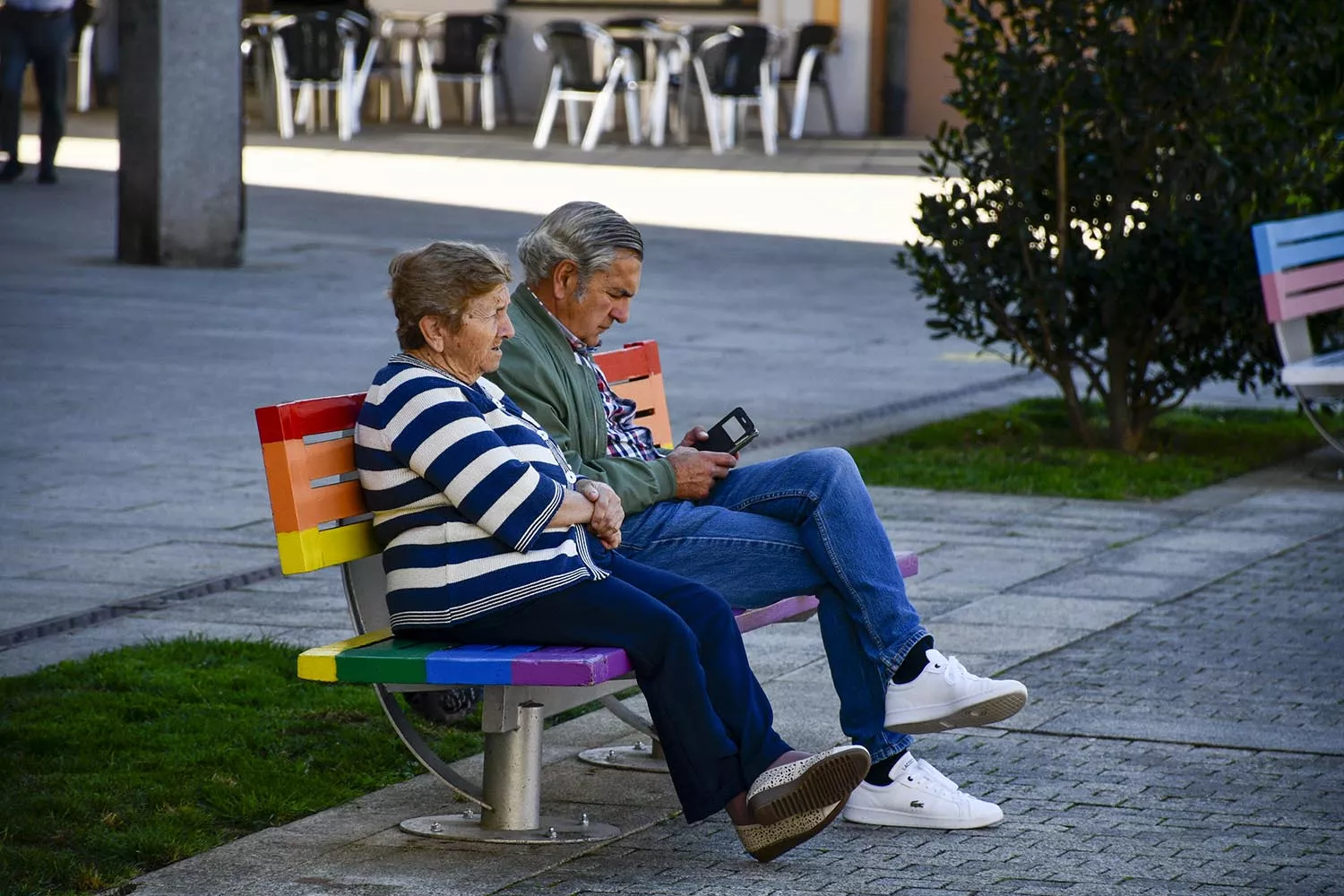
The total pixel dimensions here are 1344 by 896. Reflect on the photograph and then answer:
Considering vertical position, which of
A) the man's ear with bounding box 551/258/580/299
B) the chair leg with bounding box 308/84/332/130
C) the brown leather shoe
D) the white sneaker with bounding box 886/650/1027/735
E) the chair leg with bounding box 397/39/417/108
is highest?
the chair leg with bounding box 397/39/417/108

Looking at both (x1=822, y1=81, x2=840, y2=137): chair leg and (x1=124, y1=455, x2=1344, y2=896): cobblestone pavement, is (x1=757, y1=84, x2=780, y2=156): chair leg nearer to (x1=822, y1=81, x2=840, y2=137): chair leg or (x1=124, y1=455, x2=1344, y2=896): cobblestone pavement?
(x1=822, y1=81, x2=840, y2=137): chair leg

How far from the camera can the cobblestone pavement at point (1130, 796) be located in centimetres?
395

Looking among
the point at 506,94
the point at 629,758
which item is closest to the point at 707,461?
the point at 629,758

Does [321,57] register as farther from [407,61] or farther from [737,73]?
[737,73]

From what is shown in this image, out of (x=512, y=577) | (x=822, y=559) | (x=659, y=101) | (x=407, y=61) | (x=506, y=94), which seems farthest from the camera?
(x=506, y=94)

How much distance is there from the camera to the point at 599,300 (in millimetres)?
4488

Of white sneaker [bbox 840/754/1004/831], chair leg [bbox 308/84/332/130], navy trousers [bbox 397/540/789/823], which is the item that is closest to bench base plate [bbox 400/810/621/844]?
navy trousers [bbox 397/540/789/823]

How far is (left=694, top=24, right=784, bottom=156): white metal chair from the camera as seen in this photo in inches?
986

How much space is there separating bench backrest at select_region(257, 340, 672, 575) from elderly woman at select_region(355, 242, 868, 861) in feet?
0.22

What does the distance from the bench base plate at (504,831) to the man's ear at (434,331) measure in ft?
3.03

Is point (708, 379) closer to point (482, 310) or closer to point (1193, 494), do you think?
point (1193, 494)

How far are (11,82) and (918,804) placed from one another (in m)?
15.9

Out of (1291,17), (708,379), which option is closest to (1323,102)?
(1291,17)

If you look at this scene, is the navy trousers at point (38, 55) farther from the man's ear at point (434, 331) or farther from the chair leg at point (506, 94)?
the man's ear at point (434, 331)
